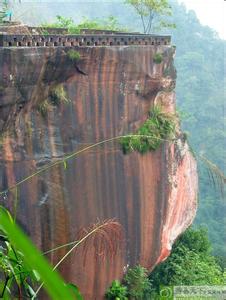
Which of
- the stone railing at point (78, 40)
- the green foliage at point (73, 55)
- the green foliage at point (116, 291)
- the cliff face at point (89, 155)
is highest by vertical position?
the stone railing at point (78, 40)

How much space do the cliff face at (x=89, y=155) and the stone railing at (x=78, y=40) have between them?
138mm

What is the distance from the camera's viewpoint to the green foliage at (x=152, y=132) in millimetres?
7551

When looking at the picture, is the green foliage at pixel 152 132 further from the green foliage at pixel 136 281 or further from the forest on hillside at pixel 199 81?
the forest on hillside at pixel 199 81

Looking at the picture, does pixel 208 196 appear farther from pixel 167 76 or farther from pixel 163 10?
pixel 167 76

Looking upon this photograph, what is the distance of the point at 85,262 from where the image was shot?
6.96 meters

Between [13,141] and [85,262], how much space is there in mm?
1892

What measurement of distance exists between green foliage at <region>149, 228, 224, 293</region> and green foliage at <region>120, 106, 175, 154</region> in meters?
2.37

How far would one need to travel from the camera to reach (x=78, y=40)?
6809 millimetres

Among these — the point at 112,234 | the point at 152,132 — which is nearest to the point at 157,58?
the point at 152,132

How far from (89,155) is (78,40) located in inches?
57.5

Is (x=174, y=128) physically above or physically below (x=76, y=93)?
below

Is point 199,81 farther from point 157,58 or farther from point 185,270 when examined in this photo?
point 157,58

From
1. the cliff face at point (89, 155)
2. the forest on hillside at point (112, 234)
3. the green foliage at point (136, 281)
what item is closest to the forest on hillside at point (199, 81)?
the forest on hillside at point (112, 234)

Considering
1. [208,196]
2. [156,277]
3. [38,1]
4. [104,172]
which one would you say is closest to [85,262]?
[104,172]
